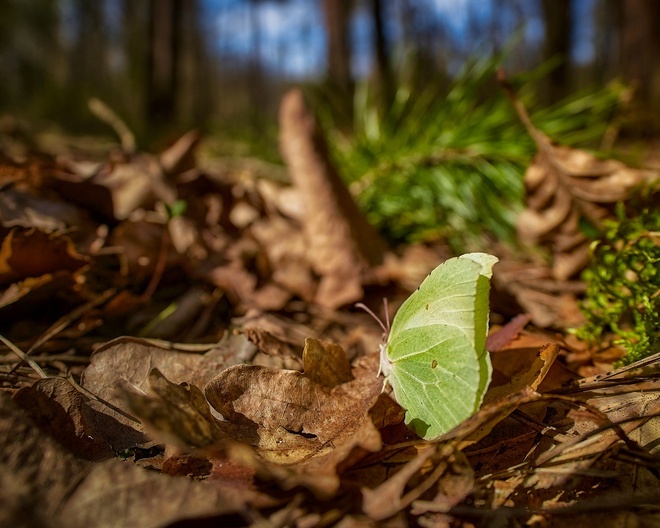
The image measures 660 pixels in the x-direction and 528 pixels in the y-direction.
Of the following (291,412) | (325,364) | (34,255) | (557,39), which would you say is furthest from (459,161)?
(557,39)

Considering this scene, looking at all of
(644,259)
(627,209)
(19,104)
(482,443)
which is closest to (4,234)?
(482,443)

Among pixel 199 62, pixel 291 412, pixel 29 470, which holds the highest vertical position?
pixel 199 62

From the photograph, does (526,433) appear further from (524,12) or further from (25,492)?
(524,12)

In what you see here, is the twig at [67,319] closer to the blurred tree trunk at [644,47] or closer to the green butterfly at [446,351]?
the green butterfly at [446,351]

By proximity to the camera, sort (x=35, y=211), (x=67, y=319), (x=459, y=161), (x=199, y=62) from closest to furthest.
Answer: (x=67, y=319) < (x=35, y=211) < (x=459, y=161) < (x=199, y=62)

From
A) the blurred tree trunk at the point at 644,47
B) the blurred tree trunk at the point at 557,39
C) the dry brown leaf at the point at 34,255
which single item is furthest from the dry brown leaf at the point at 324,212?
the blurred tree trunk at the point at 557,39

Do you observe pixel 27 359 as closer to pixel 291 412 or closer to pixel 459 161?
pixel 291 412

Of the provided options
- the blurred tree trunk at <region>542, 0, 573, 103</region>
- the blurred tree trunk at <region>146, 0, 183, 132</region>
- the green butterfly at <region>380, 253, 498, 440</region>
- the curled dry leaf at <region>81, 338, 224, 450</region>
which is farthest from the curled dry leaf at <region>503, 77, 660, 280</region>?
the blurred tree trunk at <region>146, 0, 183, 132</region>
